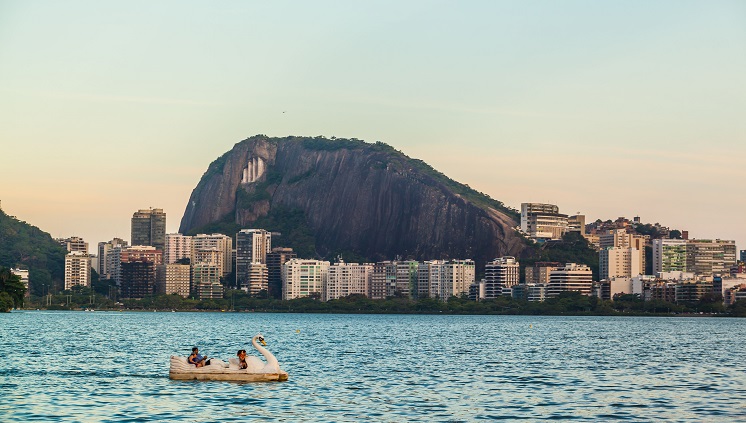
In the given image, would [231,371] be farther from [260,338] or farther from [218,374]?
[260,338]

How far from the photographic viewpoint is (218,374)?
56156 millimetres

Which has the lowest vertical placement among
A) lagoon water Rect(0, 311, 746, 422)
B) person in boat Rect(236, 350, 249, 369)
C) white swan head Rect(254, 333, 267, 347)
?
lagoon water Rect(0, 311, 746, 422)

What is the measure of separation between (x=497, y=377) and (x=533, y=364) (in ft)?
43.3

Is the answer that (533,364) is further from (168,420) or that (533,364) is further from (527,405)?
(168,420)

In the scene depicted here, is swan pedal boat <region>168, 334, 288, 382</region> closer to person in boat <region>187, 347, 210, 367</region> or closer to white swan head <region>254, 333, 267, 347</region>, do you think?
person in boat <region>187, 347, 210, 367</region>

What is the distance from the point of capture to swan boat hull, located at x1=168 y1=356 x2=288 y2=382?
184ft

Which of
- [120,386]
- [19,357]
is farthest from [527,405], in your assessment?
[19,357]

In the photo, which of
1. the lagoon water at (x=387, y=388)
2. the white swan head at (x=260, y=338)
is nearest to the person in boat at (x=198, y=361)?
the lagoon water at (x=387, y=388)

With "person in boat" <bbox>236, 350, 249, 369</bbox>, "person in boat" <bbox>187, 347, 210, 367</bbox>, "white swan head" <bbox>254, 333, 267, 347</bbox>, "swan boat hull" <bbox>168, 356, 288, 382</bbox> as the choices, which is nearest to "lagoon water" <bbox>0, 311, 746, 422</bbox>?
"swan boat hull" <bbox>168, 356, 288, 382</bbox>

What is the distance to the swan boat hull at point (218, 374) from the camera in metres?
56.1

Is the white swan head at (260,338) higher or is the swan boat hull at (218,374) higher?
the white swan head at (260,338)

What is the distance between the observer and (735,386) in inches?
2319

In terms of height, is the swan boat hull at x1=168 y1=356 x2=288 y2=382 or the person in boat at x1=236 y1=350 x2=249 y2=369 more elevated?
the person in boat at x1=236 y1=350 x2=249 y2=369

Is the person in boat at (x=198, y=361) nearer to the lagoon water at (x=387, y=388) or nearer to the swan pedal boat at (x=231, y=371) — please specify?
the swan pedal boat at (x=231, y=371)
